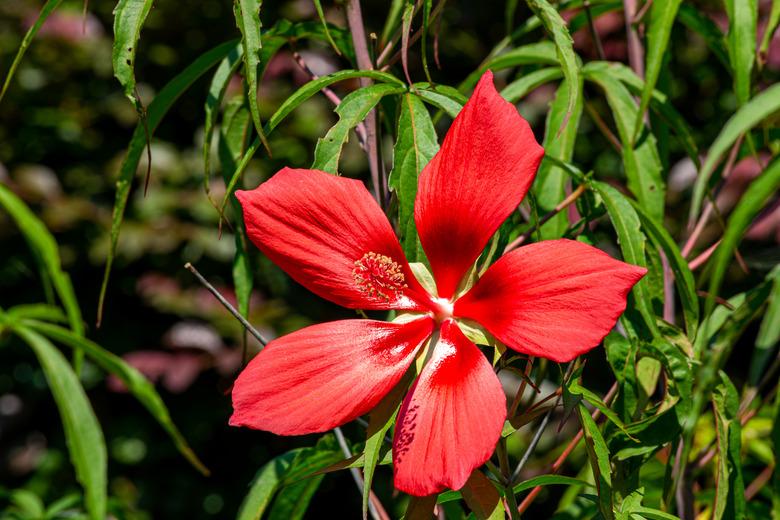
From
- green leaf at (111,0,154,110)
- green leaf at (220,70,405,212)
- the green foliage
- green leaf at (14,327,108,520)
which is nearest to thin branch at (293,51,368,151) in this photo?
the green foliage

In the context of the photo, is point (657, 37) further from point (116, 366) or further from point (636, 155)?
point (116, 366)

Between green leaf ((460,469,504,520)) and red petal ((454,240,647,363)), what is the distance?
10 cm

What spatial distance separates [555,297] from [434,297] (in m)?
0.14

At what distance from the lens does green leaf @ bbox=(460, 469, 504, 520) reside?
616mm

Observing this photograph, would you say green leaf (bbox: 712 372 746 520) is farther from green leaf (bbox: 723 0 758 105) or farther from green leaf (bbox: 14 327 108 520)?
green leaf (bbox: 14 327 108 520)

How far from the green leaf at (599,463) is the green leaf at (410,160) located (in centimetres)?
19

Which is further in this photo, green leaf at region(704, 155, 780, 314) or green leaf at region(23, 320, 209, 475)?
green leaf at region(23, 320, 209, 475)

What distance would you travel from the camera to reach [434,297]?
0.73m

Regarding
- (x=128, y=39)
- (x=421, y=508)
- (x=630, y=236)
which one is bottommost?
(x=421, y=508)

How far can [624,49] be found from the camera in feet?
6.73

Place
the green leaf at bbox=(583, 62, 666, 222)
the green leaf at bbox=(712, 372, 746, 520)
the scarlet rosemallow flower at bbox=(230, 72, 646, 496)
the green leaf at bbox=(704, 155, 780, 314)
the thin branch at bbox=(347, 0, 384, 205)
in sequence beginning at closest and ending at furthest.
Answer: the green leaf at bbox=(704, 155, 780, 314) → the scarlet rosemallow flower at bbox=(230, 72, 646, 496) → the green leaf at bbox=(712, 372, 746, 520) → the thin branch at bbox=(347, 0, 384, 205) → the green leaf at bbox=(583, 62, 666, 222)

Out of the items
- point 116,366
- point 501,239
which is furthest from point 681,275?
point 116,366

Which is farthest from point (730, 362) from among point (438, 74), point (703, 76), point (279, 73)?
point (279, 73)

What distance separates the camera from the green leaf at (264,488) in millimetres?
842
